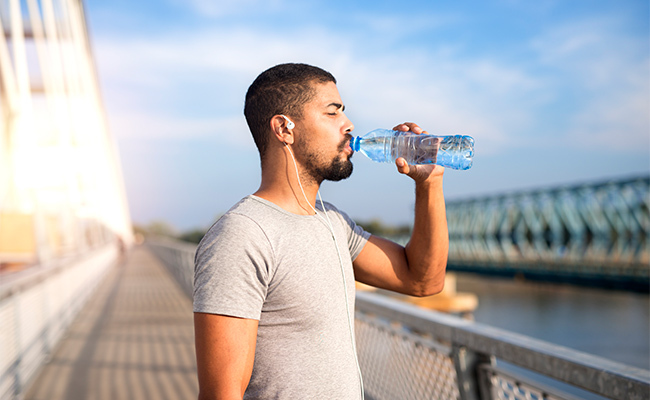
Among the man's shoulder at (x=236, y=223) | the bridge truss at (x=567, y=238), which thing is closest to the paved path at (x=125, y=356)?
the man's shoulder at (x=236, y=223)

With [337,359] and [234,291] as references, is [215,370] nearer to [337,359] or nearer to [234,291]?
[234,291]

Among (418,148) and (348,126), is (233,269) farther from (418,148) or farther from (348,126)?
(418,148)

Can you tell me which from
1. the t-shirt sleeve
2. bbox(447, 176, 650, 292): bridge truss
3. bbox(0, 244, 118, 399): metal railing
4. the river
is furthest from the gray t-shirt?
bbox(447, 176, 650, 292): bridge truss

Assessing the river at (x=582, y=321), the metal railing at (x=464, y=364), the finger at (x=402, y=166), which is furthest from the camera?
the river at (x=582, y=321)

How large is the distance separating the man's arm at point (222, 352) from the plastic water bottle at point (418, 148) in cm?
61

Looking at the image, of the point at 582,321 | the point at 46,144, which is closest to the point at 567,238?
the point at 582,321

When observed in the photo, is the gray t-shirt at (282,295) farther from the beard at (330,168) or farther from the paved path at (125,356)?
the paved path at (125,356)

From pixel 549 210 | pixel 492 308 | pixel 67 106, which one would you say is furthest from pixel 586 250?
pixel 67 106

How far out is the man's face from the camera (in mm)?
1647

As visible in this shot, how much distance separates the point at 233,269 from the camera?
A: 4.55ft

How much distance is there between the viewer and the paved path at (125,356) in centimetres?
525

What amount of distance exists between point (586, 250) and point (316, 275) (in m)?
56.2

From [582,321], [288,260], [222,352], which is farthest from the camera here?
[582,321]

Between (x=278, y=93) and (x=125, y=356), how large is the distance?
18.8ft
